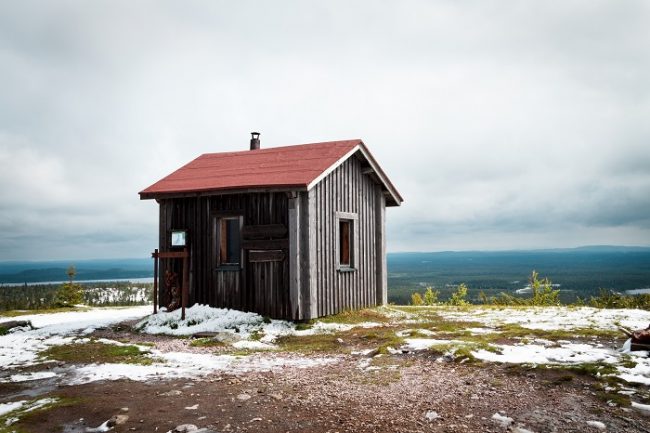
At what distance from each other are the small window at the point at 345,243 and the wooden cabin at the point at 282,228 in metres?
0.03

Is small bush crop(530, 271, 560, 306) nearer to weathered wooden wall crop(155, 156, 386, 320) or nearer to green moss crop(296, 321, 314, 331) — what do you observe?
weathered wooden wall crop(155, 156, 386, 320)

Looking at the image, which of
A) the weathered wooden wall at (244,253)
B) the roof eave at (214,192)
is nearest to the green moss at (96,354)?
the weathered wooden wall at (244,253)

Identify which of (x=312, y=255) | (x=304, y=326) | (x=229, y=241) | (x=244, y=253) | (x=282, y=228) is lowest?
(x=304, y=326)

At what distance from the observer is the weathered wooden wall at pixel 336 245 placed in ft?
51.8

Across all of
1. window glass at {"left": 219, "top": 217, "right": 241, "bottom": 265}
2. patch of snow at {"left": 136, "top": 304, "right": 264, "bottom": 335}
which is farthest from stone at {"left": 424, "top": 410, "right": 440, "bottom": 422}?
window glass at {"left": 219, "top": 217, "right": 241, "bottom": 265}

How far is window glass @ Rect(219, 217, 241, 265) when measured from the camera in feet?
56.8

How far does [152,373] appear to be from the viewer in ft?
32.4

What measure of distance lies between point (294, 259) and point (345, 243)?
3196mm

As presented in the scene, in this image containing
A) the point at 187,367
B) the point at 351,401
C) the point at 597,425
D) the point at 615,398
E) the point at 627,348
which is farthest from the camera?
the point at 187,367

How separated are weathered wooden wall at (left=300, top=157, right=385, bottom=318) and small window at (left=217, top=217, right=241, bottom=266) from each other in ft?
8.15

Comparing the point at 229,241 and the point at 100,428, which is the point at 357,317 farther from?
the point at 100,428

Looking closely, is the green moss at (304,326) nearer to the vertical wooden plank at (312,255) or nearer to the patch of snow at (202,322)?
the vertical wooden plank at (312,255)

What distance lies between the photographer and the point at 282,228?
1587 cm

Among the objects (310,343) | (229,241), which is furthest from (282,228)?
(310,343)
